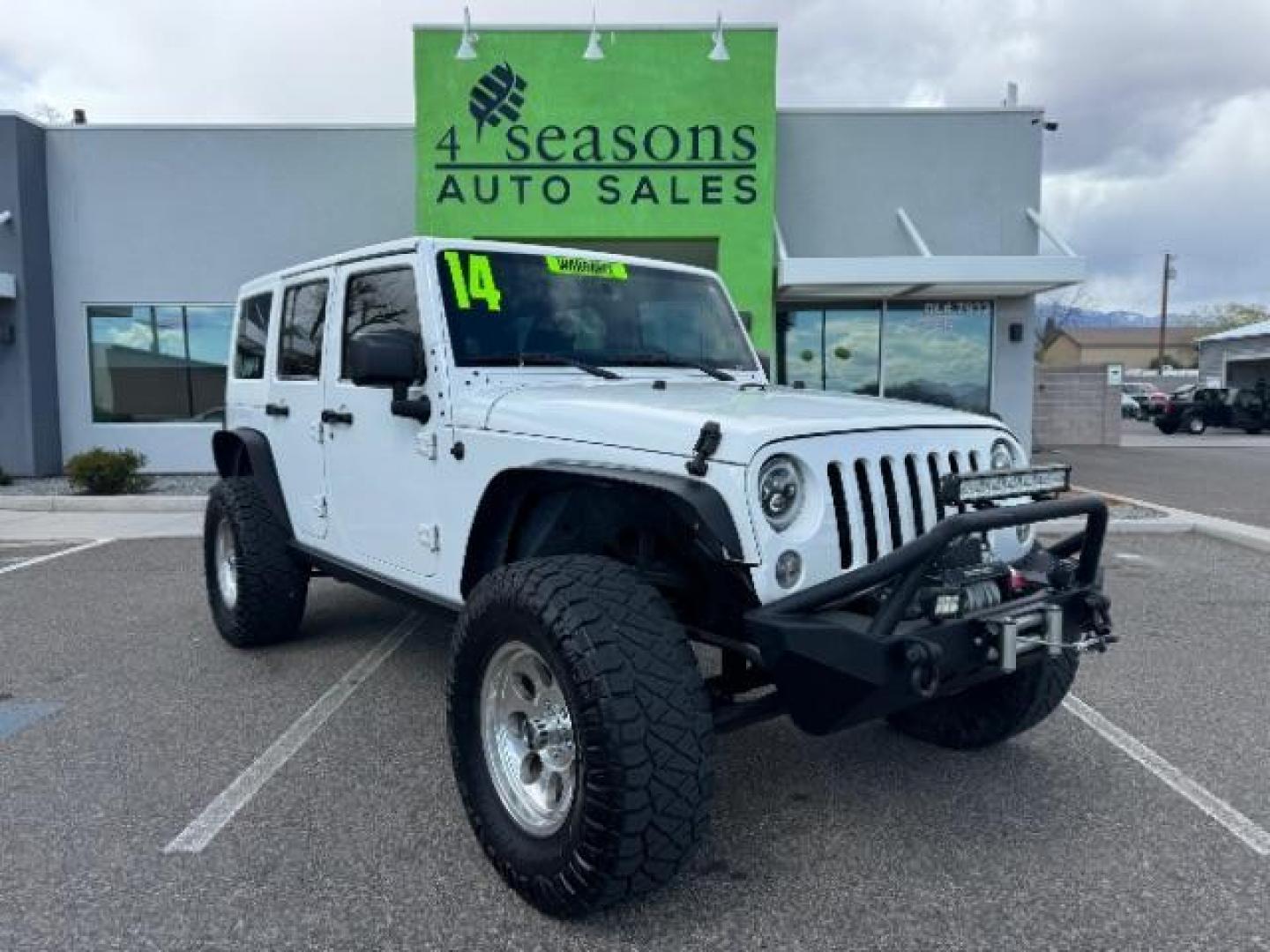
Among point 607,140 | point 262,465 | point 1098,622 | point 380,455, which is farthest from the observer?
point 607,140

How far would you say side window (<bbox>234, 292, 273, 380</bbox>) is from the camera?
5543 mm

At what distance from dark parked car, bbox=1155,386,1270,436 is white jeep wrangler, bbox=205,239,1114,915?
94.9 ft

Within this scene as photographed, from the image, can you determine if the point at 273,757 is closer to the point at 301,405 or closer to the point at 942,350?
the point at 301,405

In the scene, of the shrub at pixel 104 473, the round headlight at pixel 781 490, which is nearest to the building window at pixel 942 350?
the shrub at pixel 104 473

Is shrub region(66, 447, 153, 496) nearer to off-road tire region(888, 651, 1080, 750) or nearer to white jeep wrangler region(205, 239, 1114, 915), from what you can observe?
white jeep wrangler region(205, 239, 1114, 915)

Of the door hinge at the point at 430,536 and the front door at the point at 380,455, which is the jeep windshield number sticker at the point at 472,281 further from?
the door hinge at the point at 430,536

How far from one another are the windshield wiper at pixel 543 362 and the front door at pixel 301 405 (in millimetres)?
1235

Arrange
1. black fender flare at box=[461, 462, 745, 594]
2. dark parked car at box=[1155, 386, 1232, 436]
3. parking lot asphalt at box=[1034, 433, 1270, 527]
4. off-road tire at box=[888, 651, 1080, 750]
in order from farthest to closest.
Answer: dark parked car at box=[1155, 386, 1232, 436] < parking lot asphalt at box=[1034, 433, 1270, 527] < off-road tire at box=[888, 651, 1080, 750] < black fender flare at box=[461, 462, 745, 594]

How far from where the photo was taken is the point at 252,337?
5.77m

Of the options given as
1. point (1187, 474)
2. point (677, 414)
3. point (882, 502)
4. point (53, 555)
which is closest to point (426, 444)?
point (677, 414)

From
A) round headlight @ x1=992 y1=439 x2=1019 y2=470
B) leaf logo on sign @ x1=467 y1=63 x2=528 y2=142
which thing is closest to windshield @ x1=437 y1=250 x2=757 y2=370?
round headlight @ x1=992 y1=439 x2=1019 y2=470

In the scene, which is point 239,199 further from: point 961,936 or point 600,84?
point 961,936

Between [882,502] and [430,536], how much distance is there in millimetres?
1799

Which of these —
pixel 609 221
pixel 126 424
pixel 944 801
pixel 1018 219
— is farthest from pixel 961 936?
pixel 126 424
